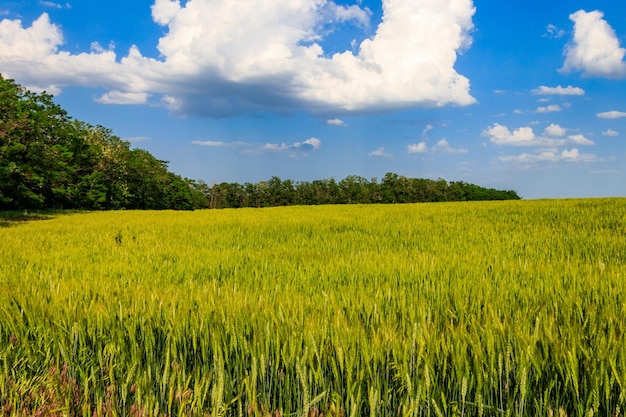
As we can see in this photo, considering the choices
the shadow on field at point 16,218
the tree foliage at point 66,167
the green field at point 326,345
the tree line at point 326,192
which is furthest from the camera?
the tree line at point 326,192

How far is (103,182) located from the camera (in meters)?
44.8

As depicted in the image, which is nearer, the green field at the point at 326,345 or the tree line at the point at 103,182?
the green field at the point at 326,345

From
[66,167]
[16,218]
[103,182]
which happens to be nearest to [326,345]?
[16,218]

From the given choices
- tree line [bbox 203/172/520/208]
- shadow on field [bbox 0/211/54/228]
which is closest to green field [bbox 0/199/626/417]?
shadow on field [bbox 0/211/54/228]

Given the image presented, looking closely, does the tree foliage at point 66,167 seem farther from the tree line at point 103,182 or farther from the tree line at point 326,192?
the tree line at point 326,192

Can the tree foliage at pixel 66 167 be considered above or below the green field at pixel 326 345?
above

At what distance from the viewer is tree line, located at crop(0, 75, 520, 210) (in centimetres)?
2175

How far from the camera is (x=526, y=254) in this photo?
5336 mm

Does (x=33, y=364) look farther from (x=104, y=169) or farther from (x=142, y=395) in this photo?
(x=104, y=169)

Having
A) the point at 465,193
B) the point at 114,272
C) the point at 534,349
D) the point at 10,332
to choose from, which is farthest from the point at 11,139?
the point at 465,193

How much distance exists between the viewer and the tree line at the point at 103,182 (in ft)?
71.4

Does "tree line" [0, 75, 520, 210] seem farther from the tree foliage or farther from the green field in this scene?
the green field

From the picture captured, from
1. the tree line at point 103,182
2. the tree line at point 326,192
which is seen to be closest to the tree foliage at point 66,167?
the tree line at point 103,182

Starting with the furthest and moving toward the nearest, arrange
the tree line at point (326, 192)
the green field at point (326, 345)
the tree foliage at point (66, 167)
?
1. the tree line at point (326, 192)
2. the tree foliage at point (66, 167)
3. the green field at point (326, 345)
